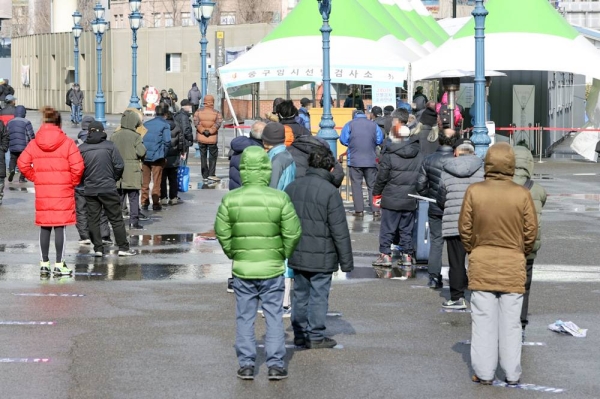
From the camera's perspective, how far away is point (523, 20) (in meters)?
30.4

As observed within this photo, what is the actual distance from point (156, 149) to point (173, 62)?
46.7 metres

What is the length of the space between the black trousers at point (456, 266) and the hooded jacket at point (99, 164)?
510cm

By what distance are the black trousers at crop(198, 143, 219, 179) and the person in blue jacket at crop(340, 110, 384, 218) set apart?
6.47m

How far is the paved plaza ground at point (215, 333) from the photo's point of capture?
9.05 m

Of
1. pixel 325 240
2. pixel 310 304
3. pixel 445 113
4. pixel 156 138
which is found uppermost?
pixel 445 113

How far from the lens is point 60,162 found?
13977mm

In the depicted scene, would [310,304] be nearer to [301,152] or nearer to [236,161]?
[301,152]

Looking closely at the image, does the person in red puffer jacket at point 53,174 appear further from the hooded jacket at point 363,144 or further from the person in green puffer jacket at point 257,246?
the hooded jacket at point 363,144

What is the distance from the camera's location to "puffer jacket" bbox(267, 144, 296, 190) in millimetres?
11641

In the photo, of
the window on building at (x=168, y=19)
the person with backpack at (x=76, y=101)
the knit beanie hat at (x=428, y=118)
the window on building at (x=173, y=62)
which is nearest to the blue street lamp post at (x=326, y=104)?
the knit beanie hat at (x=428, y=118)

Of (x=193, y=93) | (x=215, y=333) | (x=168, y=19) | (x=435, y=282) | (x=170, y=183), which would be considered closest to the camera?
(x=215, y=333)

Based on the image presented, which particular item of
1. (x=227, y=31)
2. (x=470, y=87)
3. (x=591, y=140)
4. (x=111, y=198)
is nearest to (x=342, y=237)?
(x=111, y=198)

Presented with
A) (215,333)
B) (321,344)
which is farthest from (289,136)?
(321,344)

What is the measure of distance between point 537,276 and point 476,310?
5533mm
